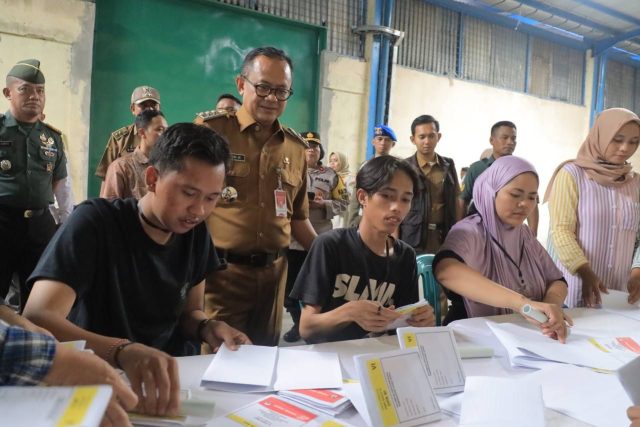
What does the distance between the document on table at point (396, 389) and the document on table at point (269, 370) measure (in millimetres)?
161

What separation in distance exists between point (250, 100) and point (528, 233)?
1.27 meters

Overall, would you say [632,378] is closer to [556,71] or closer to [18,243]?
[18,243]

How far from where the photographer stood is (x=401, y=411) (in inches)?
37.9

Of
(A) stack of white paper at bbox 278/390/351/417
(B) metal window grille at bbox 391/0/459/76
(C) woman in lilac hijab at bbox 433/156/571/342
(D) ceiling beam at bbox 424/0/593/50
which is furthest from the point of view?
(D) ceiling beam at bbox 424/0/593/50

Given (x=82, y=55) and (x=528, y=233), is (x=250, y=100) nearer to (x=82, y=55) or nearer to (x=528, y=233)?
(x=528, y=233)

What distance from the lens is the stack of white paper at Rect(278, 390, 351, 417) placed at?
1001 mm

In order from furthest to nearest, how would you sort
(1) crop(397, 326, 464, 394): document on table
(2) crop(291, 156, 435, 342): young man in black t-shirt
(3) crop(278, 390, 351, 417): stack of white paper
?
(2) crop(291, 156, 435, 342): young man in black t-shirt < (1) crop(397, 326, 464, 394): document on table < (3) crop(278, 390, 351, 417): stack of white paper

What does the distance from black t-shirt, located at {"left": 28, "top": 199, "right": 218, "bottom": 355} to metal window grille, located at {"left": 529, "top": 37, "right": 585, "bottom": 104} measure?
7.31 m

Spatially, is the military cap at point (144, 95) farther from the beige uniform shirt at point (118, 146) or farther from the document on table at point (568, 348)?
the document on table at point (568, 348)

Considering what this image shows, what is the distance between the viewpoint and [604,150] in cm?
231

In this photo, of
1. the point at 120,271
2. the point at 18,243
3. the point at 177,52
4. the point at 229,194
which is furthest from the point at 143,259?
the point at 177,52

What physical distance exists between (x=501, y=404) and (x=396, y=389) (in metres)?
0.22

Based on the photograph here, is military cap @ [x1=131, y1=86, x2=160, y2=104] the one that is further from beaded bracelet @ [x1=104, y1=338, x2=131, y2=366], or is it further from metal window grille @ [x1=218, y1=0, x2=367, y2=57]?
beaded bracelet @ [x1=104, y1=338, x2=131, y2=366]

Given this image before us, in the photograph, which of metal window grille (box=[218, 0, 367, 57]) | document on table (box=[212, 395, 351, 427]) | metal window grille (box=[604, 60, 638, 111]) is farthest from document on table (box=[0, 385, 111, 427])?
metal window grille (box=[604, 60, 638, 111])
